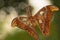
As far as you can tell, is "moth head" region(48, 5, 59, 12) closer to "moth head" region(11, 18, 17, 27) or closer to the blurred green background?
the blurred green background

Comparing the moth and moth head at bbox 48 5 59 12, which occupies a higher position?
moth head at bbox 48 5 59 12

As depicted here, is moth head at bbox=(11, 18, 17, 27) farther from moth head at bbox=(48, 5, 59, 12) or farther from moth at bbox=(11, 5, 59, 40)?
moth head at bbox=(48, 5, 59, 12)

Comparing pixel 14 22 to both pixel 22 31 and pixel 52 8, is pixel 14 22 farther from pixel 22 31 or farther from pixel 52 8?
pixel 52 8

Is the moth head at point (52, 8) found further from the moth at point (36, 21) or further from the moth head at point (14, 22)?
the moth head at point (14, 22)

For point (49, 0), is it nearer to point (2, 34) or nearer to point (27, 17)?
point (27, 17)

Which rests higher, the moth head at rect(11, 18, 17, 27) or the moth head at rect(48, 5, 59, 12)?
the moth head at rect(48, 5, 59, 12)

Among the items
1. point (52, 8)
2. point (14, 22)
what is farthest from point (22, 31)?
point (52, 8)

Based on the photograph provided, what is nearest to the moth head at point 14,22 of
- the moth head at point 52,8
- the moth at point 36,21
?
the moth at point 36,21

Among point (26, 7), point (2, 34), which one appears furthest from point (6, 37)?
point (26, 7)

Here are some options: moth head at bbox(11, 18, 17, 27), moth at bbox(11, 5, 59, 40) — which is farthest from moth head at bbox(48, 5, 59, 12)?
moth head at bbox(11, 18, 17, 27)
